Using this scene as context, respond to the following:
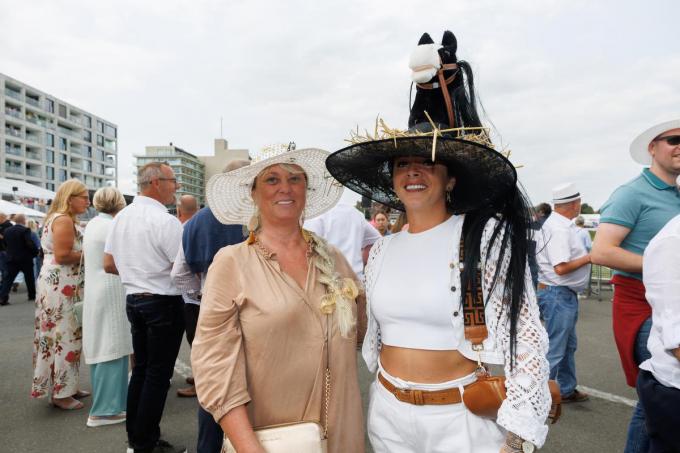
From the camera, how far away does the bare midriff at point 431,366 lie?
147 centimetres

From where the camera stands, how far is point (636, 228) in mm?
2496

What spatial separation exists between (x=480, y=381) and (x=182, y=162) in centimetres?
12417

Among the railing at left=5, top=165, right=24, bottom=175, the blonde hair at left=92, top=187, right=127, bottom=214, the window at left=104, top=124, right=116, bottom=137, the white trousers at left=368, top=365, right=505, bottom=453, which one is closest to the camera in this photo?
the white trousers at left=368, top=365, right=505, bottom=453

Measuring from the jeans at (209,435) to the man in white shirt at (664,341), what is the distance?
7.05ft

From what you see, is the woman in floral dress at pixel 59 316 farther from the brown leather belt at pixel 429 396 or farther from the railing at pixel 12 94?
the railing at pixel 12 94

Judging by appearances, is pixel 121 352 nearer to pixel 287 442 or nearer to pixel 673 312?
pixel 287 442

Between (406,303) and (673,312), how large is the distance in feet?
3.31

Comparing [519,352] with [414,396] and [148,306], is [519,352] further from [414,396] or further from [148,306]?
[148,306]

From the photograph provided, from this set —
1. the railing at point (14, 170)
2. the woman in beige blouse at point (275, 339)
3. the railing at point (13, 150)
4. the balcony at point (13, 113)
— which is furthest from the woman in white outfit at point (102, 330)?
the balcony at point (13, 113)

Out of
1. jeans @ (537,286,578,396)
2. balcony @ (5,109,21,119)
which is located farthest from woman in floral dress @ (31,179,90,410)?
balcony @ (5,109,21,119)

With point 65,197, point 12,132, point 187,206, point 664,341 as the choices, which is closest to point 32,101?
point 12,132

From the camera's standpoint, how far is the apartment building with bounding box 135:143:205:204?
378 feet

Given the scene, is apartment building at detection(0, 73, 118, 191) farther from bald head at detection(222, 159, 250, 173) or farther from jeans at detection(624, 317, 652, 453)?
jeans at detection(624, 317, 652, 453)

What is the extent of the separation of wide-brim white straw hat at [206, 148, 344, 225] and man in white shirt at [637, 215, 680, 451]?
1.39 metres
